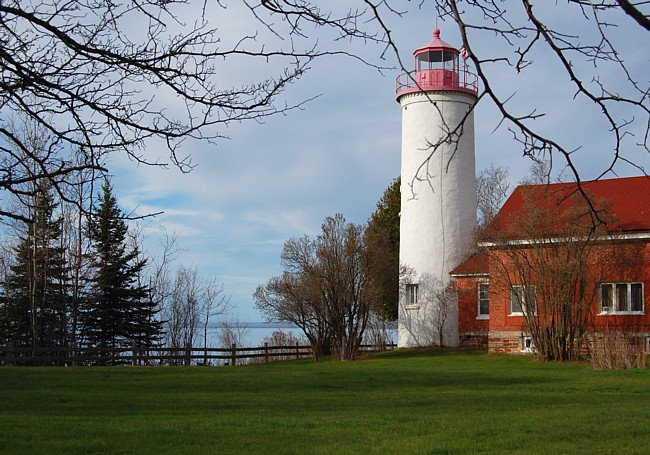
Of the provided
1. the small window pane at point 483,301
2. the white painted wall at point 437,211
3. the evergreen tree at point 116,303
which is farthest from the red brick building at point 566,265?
the evergreen tree at point 116,303

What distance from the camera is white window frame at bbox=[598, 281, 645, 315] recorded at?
93.3ft

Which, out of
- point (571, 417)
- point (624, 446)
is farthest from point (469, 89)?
point (624, 446)

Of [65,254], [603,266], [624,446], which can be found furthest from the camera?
[65,254]

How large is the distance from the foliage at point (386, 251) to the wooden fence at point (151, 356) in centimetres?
388

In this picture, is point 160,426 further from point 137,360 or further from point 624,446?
point 137,360

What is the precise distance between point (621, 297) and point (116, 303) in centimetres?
2211

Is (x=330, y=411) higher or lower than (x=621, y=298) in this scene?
lower

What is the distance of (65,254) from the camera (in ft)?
121

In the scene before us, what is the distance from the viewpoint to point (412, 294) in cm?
3522

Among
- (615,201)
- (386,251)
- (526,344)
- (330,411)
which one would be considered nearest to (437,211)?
(386,251)

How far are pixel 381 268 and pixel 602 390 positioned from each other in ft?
53.3

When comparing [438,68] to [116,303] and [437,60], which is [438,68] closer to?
[437,60]

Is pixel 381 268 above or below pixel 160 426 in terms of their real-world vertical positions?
above

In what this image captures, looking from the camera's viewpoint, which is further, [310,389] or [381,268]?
[381,268]
